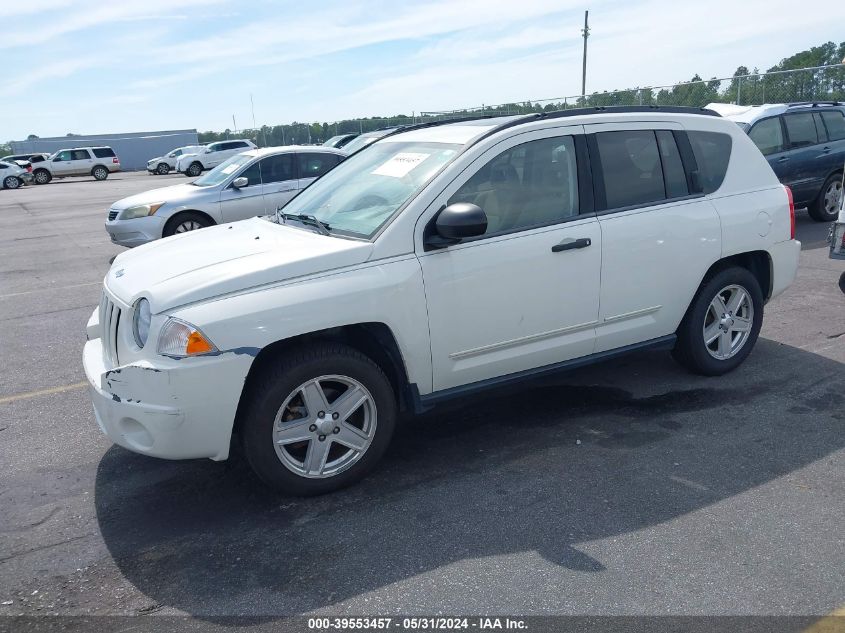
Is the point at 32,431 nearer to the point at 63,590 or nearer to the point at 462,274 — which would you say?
the point at 63,590

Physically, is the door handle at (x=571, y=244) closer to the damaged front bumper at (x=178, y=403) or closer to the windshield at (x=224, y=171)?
the damaged front bumper at (x=178, y=403)

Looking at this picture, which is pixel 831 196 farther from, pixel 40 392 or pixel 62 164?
pixel 62 164

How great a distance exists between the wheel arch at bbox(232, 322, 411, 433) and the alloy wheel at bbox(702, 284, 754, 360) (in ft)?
7.89

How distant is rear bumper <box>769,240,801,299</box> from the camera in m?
5.51

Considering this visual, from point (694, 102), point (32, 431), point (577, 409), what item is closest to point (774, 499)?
point (577, 409)

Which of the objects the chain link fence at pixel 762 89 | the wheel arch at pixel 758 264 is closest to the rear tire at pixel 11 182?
the chain link fence at pixel 762 89

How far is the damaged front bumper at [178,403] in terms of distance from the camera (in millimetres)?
3516

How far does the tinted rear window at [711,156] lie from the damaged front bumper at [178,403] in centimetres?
344

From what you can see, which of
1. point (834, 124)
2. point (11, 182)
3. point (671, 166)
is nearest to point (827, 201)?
point (834, 124)

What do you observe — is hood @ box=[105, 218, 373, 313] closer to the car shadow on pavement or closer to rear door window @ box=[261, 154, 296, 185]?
the car shadow on pavement

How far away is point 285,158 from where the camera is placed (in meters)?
12.4

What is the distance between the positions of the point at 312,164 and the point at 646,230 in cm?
885

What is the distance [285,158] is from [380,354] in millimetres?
8973

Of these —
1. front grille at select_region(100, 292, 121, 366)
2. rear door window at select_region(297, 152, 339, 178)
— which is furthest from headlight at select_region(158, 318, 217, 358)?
rear door window at select_region(297, 152, 339, 178)
